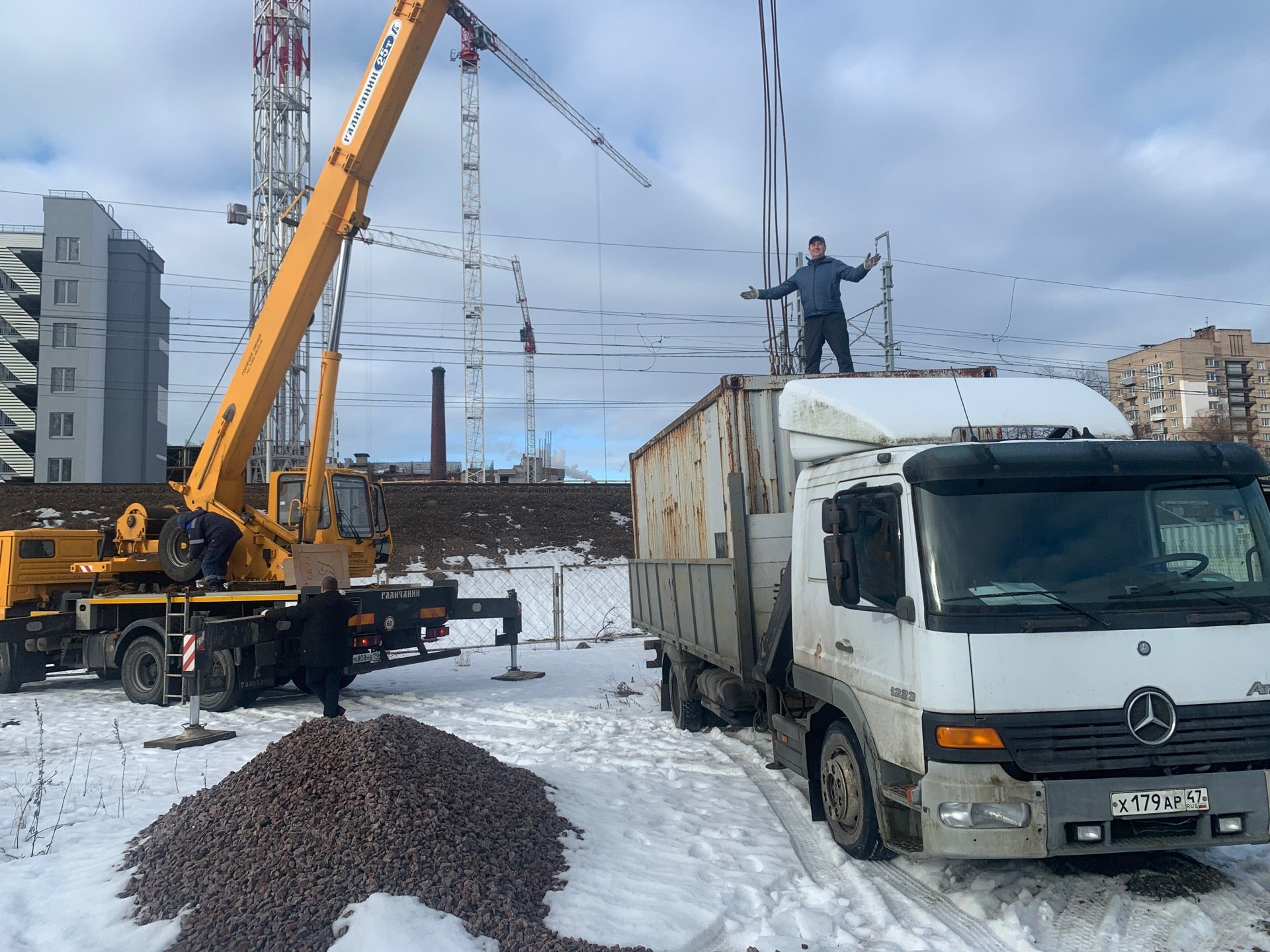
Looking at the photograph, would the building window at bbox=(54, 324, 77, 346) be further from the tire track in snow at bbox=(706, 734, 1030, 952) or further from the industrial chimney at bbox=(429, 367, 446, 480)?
the tire track in snow at bbox=(706, 734, 1030, 952)

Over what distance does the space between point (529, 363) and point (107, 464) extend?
33730 millimetres

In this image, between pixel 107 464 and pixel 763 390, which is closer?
pixel 763 390

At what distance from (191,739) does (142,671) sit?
356cm

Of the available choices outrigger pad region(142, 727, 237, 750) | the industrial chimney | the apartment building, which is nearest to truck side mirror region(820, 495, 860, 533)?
outrigger pad region(142, 727, 237, 750)

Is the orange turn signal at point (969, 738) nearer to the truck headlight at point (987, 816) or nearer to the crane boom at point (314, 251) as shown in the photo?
the truck headlight at point (987, 816)

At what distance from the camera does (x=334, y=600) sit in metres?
9.77

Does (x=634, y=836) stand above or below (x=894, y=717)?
below

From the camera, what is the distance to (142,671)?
11969 millimetres

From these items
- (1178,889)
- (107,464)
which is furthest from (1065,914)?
(107,464)

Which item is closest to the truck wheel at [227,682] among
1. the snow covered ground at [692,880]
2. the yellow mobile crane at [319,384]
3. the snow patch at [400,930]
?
the yellow mobile crane at [319,384]

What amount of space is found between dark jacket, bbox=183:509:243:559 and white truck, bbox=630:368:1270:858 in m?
8.56

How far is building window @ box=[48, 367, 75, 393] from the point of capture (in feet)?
172

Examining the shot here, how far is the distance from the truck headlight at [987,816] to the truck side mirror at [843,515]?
4.77 ft

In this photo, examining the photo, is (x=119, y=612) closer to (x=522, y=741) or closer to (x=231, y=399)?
(x=231, y=399)
